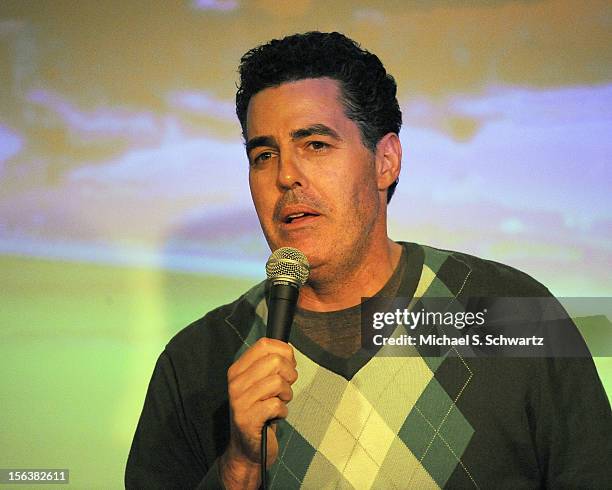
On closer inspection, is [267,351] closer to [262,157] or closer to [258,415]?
[258,415]

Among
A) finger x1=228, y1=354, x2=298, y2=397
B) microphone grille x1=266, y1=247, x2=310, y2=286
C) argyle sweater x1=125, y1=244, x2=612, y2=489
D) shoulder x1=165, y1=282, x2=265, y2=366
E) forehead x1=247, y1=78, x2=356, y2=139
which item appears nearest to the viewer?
finger x1=228, y1=354, x2=298, y2=397

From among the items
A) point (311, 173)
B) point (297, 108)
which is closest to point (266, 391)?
point (311, 173)

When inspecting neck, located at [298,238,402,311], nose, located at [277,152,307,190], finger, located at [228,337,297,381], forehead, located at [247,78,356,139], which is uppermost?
forehead, located at [247,78,356,139]

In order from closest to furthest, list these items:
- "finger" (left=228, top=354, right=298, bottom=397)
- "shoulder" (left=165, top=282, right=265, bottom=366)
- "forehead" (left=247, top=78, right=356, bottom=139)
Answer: "finger" (left=228, top=354, right=298, bottom=397) < "forehead" (left=247, top=78, right=356, bottom=139) < "shoulder" (left=165, top=282, right=265, bottom=366)

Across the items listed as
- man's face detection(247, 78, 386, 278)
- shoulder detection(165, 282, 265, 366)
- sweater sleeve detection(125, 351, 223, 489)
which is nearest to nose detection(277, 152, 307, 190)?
man's face detection(247, 78, 386, 278)

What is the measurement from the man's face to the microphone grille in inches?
14.5

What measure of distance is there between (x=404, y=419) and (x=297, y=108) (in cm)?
81

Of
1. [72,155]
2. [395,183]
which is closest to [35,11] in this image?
[72,155]

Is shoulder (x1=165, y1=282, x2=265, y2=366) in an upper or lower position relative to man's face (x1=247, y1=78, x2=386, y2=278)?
lower

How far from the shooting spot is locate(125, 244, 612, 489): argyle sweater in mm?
2008

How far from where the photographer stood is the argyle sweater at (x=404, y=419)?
79.0 inches

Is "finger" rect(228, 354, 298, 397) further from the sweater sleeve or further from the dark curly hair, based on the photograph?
the dark curly hair

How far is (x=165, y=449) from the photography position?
215 cm

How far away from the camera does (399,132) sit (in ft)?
7.91
